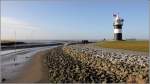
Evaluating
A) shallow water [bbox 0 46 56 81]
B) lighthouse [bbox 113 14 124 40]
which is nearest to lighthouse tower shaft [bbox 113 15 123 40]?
lighthouse [bbox 113 14 124 40]

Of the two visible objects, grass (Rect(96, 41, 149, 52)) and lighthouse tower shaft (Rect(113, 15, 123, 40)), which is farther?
lighthouse tower shaft (Rect(113, 15, 123, 40))

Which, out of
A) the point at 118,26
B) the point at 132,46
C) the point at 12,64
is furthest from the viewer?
the point at 118,26

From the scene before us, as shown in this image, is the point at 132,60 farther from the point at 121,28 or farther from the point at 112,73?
the point at 121,28

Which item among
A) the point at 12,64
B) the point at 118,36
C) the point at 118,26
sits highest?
the point at 118,26

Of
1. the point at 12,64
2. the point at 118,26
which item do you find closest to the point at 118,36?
the point at 118,26

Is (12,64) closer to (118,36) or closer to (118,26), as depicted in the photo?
(118,26)

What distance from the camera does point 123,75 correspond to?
1214 centimetres

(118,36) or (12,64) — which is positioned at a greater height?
(118,36)

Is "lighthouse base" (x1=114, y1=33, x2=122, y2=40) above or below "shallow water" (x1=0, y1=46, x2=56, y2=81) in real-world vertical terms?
above

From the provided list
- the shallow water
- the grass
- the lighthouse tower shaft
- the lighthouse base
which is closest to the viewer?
the shallow water

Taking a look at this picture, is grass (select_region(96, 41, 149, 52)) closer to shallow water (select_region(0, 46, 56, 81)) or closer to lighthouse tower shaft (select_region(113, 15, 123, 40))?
lighthouse tower shaft (select_region(113, 15, 123, 40))

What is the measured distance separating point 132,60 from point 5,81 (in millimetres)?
7122

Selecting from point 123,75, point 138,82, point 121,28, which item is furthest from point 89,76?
point 121,28

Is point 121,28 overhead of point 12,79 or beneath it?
overhead
